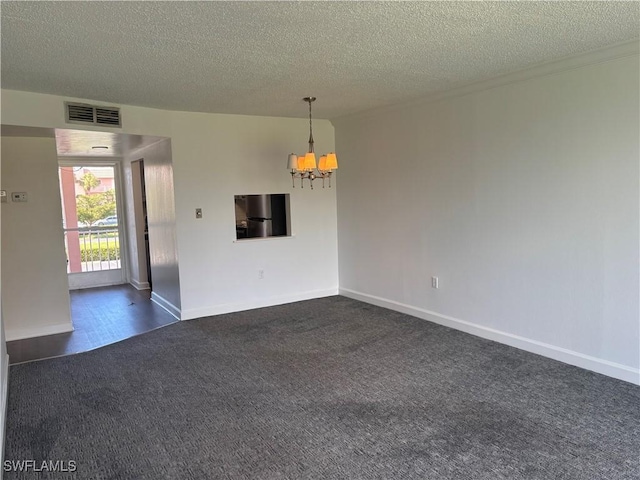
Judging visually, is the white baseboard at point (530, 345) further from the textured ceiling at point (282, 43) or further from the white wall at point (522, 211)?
the textured ceiling at point (282, 43)

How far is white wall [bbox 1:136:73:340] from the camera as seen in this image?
4586 mm

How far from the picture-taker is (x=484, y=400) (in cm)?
300

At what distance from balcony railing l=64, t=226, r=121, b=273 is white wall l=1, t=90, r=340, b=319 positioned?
3049 mm

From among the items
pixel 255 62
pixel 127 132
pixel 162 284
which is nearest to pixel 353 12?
pixel 255 62

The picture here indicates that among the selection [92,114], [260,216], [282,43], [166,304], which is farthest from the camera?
[260,216]

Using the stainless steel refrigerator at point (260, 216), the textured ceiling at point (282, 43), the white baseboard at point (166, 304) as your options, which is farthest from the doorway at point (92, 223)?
the textured ceiling at point (282, 43)

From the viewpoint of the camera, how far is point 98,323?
16.8ft

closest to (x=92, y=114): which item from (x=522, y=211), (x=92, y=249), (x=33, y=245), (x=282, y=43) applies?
(x=33, y=245)

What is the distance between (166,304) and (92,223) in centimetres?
269

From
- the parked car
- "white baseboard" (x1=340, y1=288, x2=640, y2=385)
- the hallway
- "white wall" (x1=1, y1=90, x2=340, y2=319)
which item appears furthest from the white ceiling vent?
"white baseboard" (x1=340, y1=288, x2=640, y2=385)

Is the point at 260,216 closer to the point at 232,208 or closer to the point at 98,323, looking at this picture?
the point at 232,208

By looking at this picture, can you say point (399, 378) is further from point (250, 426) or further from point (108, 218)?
Result: point (108, 218)

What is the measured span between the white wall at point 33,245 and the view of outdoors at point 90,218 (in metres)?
2.51

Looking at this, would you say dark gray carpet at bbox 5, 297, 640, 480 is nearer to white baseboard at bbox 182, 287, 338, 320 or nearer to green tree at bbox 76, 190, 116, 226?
white baseboard at bbox 182, 287, 338, 320
